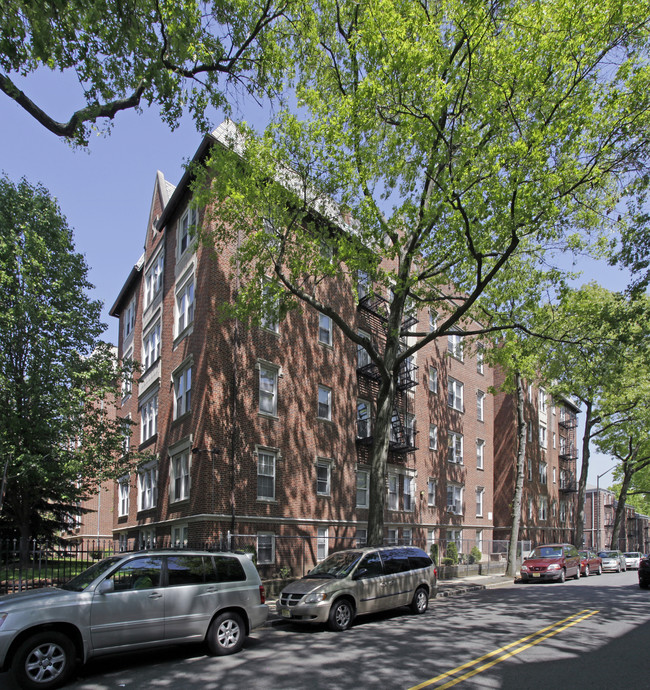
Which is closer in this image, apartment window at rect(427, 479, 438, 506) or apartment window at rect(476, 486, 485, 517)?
apartment window at rect(427, 479, 438, 506)

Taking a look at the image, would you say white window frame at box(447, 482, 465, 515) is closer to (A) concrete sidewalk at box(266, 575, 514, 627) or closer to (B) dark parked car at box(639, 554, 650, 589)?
(A) concrete sidewalk at box(266, 575, 514, 627)

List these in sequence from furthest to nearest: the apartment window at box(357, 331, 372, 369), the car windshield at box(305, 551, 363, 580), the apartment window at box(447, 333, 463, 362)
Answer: the apartment window at box(447, 333, 463, 362) < the apartment window at box(357, 331, 372, 369) < the car windshield at box(305, 551, 363, 580)

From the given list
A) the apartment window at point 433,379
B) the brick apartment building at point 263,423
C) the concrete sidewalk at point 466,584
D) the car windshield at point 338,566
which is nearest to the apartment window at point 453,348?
the brick apartment building at point 263,423

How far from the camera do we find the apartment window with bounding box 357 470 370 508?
81.1 ft

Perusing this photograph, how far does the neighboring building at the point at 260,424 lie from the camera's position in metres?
18.9

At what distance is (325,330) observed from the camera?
24391mm

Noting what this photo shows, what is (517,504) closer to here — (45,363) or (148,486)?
(148,486)

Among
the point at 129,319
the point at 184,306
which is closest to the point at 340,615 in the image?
the point at 184,306

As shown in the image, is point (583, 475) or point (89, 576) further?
point (583, 475)

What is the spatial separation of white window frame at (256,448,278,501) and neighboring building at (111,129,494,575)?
0.18ft

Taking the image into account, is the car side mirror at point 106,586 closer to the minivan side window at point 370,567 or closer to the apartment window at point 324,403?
the minivan side window at point 370,567

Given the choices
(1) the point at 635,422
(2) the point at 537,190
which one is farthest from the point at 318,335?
(1) the point at 635,422

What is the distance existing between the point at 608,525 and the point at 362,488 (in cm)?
7015

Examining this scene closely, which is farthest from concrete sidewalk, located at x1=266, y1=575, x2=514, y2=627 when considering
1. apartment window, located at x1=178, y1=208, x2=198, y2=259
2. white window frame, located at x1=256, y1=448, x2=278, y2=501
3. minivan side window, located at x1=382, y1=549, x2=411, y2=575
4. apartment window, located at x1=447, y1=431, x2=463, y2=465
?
apartment window, located at x1=178, y1=208, x2=198, y2=259
